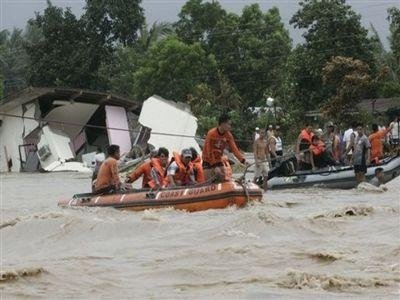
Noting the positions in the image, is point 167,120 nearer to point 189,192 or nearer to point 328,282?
point 189,192

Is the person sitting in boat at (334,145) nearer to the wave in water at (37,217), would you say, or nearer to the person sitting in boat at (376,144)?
the person sitting in boat at (376,144)

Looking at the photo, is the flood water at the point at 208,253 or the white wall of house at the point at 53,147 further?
the white wall of house at the point at 53,147

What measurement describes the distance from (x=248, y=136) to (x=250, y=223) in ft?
93.8

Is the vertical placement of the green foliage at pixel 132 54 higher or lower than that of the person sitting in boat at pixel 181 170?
higher

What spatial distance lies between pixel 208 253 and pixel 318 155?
9.84 metres

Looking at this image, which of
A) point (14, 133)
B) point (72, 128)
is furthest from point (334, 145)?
point (14, 133)

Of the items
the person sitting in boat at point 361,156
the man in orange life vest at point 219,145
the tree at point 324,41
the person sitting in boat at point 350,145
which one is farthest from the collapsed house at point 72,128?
the man in orange life vest at point 219,145

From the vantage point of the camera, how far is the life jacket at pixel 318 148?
19.1 m

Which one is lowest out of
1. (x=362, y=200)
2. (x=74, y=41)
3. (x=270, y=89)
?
(x=362, y=200)

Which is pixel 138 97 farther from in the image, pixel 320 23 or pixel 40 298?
pixel 40 298

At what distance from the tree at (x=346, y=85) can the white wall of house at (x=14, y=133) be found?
11.7m

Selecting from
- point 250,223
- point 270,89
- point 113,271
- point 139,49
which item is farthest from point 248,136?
point 113,271

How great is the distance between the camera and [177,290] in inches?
306

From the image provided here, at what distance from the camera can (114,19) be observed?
131 feet
